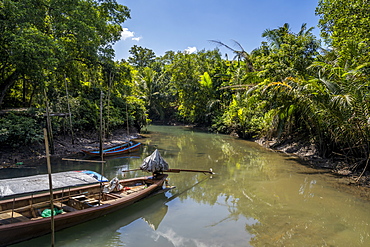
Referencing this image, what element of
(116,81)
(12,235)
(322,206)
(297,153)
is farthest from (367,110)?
(116,81)

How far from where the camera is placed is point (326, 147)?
41.7 feet

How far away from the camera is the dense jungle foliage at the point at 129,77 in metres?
9.82

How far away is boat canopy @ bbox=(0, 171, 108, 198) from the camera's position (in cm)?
505

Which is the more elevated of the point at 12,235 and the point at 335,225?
the point at 12,235

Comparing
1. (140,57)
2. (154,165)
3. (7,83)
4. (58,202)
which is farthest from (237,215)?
(140,57)

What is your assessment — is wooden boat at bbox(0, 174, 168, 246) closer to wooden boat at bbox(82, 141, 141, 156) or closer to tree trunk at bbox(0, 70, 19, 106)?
wooden boat at bbox(82, 141, 141, 156)

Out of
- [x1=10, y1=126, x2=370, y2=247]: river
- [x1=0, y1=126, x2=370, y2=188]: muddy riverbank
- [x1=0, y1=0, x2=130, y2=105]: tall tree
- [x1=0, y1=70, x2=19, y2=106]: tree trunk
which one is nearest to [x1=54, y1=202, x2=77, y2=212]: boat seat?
[x1=10, y1=126, x2=370, y2=247]: river

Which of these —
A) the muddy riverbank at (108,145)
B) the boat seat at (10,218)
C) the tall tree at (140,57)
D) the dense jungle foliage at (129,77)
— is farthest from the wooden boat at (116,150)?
the tall tree at (140,57)

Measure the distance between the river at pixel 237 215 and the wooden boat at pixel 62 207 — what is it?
0.99 feet

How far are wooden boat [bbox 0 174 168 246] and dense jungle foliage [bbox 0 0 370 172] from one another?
5614 mm

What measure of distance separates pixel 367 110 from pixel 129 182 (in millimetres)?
8212

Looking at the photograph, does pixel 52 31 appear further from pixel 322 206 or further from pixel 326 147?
pixel 326 147

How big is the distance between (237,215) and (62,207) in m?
4.45

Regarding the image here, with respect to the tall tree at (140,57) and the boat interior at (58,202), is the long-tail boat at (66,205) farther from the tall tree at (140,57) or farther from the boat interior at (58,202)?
the tall tree at (140,57)
